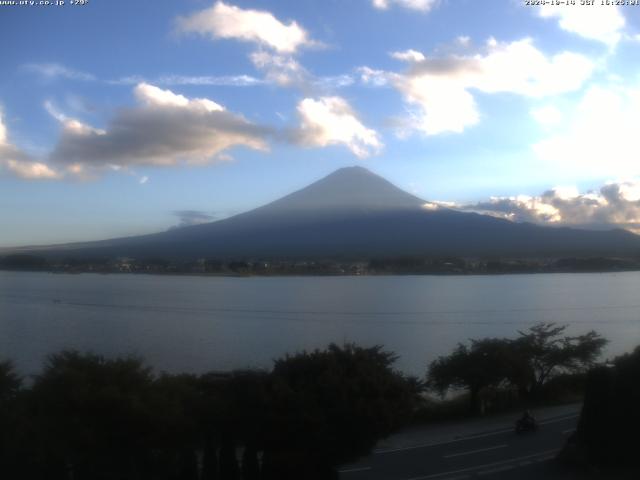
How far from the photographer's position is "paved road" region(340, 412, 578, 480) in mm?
6352

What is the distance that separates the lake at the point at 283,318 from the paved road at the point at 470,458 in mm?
2088

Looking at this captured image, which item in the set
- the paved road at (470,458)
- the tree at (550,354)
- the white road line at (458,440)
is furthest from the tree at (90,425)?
the tree at (550,354)

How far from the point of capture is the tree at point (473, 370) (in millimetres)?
10664

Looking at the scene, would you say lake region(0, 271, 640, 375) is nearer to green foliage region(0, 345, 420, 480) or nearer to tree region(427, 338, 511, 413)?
tree region(427, 338, 511, 413)

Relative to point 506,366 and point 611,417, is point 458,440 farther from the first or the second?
point 506,366

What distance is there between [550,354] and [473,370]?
235 centimetres

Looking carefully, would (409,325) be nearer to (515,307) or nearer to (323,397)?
(515,307)

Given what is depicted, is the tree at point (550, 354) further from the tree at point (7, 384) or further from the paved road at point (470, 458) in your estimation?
the tree at point (7, 384)

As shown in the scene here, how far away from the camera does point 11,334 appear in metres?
17.4

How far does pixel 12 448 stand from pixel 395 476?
3214mm

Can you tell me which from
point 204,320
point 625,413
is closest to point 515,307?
point 204,320

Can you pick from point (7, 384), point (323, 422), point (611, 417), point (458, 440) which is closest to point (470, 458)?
point (458, 440)

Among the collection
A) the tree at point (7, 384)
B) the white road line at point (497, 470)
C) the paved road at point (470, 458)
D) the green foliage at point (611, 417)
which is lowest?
the paved road at point (470, 458)

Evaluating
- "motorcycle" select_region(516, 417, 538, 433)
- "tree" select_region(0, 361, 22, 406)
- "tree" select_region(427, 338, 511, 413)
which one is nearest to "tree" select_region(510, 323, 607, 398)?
"tree" select_region(427, 338, 511, 413)
